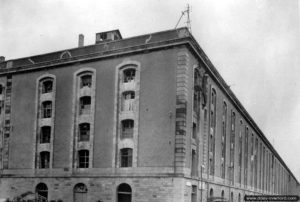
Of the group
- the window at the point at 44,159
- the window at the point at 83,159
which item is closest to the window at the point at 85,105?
the window at the point at 83,159

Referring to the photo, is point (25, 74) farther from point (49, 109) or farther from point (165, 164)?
point (165, 164)

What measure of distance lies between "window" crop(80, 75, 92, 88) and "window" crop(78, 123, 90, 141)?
312cm

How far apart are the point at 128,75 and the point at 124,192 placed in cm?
859

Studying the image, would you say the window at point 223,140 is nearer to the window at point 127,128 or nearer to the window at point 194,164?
the window at point 194,164

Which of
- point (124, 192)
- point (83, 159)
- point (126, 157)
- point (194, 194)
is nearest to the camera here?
point (124, 192)

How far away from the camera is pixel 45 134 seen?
33875 millimetres

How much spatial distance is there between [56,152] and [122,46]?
986cm

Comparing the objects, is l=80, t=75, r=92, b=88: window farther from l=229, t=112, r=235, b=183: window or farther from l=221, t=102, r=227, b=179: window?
l=229, t=112, r=235, b=183: window

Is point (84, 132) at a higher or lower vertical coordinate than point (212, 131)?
lower

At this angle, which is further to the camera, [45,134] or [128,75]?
[45,134]

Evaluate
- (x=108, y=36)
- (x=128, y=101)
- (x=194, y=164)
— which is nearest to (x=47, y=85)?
(x=108, y=36)

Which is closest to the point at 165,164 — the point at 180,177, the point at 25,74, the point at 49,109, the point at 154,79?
the point at 180,177

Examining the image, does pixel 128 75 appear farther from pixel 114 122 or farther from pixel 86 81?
pixel 86 81

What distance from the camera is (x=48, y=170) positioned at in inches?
1281
